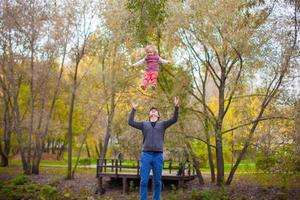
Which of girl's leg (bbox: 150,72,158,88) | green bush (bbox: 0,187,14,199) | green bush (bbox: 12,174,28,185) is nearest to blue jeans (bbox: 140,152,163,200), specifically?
girl's leg (bbox: 150,72,158,88)

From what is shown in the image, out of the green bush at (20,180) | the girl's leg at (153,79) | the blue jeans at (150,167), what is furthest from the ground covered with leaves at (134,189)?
the blue jeans at (150,167)

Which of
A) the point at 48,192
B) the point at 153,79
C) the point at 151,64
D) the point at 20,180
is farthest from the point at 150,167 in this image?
the point at 20,180

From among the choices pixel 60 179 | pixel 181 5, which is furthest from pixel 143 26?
pixel 60 179

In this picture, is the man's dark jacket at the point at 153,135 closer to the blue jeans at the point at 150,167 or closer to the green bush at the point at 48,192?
the blue jeans at the point at 150,167

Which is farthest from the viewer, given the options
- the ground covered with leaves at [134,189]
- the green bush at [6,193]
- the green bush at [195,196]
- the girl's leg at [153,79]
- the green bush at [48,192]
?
the green bush at [6,193]

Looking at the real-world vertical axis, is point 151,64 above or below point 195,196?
above

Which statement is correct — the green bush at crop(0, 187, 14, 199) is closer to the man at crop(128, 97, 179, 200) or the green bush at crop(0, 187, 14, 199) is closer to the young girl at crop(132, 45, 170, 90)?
the young girl at crop(132, 45, 170, 90)

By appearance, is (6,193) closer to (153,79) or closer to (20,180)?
(20,180)

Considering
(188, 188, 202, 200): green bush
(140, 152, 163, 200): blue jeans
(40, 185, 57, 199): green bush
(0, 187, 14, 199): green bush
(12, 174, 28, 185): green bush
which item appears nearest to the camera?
(140, 152, 163, 200): blue jeans

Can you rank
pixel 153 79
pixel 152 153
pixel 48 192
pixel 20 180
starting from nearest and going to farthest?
pixel 152 153 < pixel 153 79 < pixel 48 192 < pixel 20 180

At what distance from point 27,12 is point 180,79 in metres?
8.17

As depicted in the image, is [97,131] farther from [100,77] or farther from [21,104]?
[100,77]

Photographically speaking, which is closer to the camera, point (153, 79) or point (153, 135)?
point (153, 135)

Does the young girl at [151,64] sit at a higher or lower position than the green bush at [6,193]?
higher
